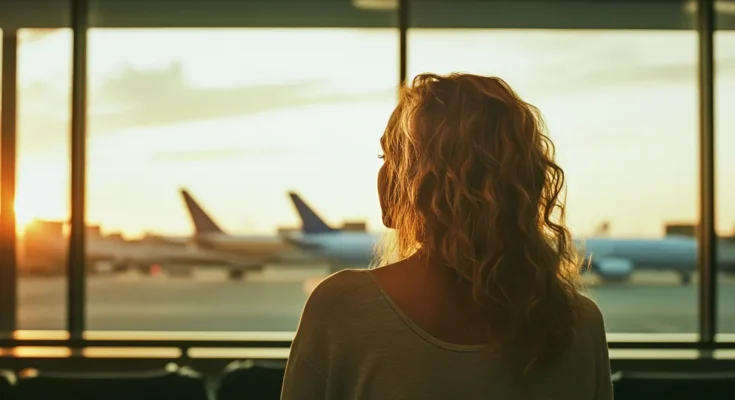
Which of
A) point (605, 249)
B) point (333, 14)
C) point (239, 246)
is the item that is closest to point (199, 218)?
point (239, 246)

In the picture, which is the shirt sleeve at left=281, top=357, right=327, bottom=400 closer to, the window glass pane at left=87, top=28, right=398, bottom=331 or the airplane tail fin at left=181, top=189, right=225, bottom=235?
the window glass pane at left=87, top=28, right=398, bottom=331

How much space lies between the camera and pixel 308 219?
4.09 meters

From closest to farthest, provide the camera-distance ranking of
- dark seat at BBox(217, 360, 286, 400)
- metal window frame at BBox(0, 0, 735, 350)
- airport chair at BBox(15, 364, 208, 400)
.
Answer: airport chair at BBox(15, 364, 208, 400) → dark seat at BBox(217, 360, 286, 400) → metal window frame at BBox(0, 0, 735, 350)

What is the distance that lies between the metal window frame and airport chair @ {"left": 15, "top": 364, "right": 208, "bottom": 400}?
1505 millimetres

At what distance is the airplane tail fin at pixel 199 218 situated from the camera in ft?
13.6

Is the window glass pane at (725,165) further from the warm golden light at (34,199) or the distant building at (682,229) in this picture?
the warm golden light at (34,199)

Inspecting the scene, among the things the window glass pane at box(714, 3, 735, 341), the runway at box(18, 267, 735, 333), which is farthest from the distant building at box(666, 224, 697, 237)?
the runway at box(18, 267, 735, 333)

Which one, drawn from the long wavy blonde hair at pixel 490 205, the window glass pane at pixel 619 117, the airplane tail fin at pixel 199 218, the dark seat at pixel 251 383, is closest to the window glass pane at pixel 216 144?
the airplane tail fin at pixel 199 218

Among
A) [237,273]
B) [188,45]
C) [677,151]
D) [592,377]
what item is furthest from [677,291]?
[592,377]

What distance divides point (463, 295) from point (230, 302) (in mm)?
3591

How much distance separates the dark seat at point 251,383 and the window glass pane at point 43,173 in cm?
187

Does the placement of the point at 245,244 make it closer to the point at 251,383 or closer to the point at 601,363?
the point at 251,383

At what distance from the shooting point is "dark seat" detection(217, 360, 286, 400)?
2.55m

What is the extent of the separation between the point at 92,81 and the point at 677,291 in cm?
344
